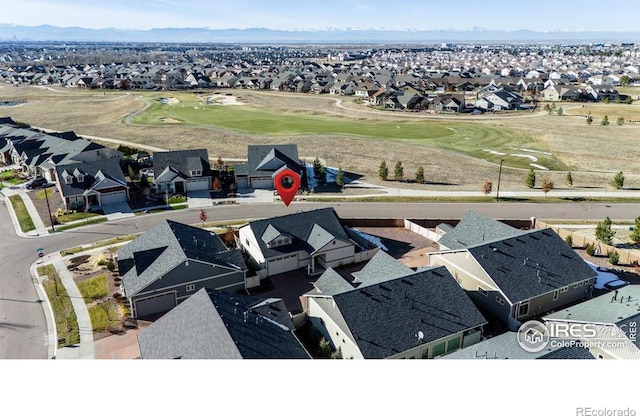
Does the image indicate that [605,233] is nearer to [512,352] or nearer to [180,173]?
[512,352]

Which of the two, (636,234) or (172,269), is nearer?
(172,269)

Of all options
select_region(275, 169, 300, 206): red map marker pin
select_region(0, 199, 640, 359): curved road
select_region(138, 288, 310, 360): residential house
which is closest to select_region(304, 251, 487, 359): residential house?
select_region(138, 288, 310, 360): residential house

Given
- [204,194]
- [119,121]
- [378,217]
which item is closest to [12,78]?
[119,121]

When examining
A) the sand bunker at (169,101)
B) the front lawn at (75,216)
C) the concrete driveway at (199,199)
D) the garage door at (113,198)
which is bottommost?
the front lawn at (75,216)

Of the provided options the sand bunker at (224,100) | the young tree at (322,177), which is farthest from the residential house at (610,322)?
the sand bunker at (224,100)

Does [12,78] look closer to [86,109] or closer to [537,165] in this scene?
[86,109]

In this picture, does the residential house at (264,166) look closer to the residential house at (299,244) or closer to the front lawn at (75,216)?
the front lawn at (75,216)

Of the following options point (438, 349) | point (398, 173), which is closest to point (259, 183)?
point (398, 173)
